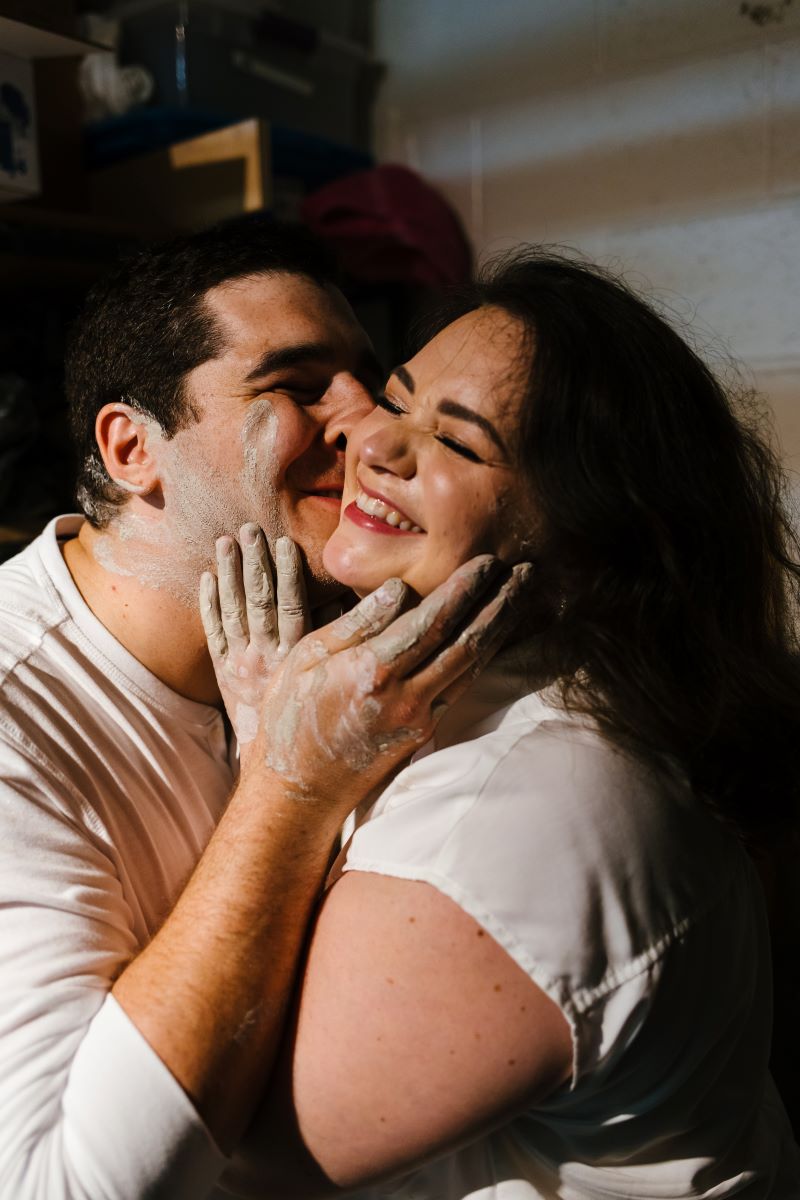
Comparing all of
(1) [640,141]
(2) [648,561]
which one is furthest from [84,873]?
(1) [640,141]

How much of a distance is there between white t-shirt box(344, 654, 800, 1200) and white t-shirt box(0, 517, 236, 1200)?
250 millimetres

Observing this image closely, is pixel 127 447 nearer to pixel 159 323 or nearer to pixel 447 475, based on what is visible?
pixel 159 323

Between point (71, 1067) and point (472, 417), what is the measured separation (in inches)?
28.1

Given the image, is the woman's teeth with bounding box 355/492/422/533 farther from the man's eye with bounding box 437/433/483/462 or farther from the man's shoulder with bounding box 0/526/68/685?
the man's shoulder with bounding box 0/526/68/685

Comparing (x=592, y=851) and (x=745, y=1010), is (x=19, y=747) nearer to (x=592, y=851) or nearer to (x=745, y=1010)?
(x=592, y=851)

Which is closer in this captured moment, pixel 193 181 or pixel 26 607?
pixel 26 607

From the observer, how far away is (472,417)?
1.03 metres

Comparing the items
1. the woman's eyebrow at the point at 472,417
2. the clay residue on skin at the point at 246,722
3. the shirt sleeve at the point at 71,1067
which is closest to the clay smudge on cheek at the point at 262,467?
the clay residue on skin at the point at 246,722

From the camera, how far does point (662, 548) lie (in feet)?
3.30

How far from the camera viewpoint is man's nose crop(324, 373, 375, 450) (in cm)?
136

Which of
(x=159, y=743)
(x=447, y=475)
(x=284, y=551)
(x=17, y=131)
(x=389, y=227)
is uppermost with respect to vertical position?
(x=17, y=131)

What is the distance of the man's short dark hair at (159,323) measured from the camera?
139 centimetres

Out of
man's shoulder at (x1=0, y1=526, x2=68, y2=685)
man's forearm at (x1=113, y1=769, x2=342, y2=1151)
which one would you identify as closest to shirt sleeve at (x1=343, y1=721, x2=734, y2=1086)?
man's forearm at (x1=113, y1=769, x2=342, y2=1151)

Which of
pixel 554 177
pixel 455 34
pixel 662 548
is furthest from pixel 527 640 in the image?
pixel 455 34
